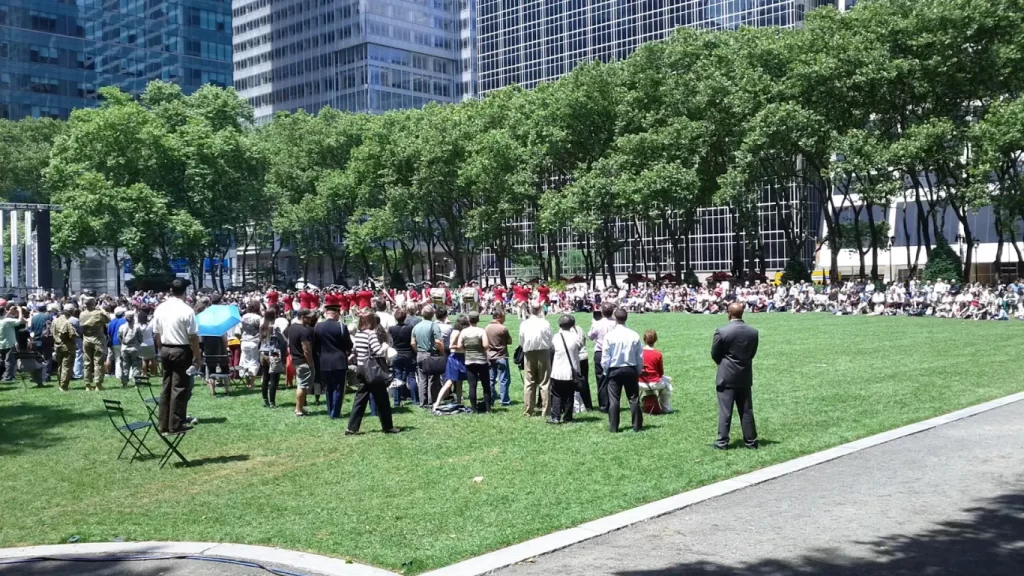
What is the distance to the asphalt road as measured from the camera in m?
6.63

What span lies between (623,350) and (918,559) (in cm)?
564

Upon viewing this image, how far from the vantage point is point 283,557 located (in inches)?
274

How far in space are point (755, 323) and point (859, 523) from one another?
2695 cm

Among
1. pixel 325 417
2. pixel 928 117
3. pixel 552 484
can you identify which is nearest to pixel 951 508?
pixel 552 484

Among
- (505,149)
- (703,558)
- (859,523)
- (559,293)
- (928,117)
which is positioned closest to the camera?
(703,558)

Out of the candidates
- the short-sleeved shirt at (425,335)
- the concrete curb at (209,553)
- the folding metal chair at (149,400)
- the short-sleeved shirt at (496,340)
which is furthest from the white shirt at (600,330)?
the concrete curb at (209,553)

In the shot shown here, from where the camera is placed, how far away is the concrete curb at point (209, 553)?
669cm

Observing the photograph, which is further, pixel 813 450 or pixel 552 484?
pixel 813 450

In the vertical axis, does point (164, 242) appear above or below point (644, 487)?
above

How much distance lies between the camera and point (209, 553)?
710cm

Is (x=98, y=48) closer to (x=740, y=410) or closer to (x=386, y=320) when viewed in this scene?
(x=386, y=320)

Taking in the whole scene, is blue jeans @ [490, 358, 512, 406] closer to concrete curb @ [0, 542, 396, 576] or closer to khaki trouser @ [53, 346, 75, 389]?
concrete curb @ [0, 542, 396, 576]

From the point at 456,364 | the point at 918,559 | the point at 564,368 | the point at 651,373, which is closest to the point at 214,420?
the point at 456,364

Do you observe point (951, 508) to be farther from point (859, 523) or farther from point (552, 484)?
point (552, 484)
